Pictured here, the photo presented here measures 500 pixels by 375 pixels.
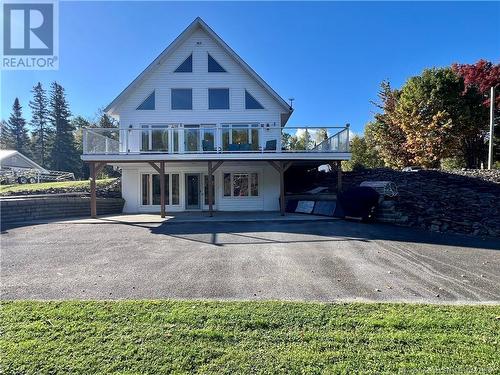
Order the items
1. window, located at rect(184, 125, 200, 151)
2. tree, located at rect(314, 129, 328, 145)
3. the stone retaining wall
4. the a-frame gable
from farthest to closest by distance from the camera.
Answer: the a-frame gable → tree, located at rect(314, 129, 328, 145) → window, located at rect(184, 125, 200, 151) → the stone retaining wall

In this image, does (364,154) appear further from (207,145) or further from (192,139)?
(192,139)

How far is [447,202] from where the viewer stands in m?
12.4

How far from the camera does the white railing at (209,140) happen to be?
14094mm

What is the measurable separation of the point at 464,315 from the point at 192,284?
372 centimetres

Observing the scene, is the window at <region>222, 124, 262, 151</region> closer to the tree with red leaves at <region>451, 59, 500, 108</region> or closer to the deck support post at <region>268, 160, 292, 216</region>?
the deck support post at <region>268, 160, 292, 216</region>

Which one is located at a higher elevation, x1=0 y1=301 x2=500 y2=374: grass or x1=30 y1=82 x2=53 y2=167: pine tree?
x1=30 y1=82 x2=53 y2=167: pine tree

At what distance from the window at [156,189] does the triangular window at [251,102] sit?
5191 millimetres

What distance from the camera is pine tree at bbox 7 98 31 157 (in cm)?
5894

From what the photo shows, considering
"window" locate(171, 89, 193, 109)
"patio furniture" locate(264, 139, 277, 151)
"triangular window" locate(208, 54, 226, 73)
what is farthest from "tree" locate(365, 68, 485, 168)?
"window" locate(171, 89, 193, 109)

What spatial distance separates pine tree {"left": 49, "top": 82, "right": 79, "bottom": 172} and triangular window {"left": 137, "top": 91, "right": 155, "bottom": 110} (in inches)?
1496

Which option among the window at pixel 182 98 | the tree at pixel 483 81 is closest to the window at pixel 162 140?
the window at pixel 182 98

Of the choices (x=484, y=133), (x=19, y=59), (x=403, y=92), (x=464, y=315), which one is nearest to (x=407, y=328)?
(x=464, y=315)

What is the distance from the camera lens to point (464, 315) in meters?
3.96

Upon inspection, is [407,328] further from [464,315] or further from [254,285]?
[254,285]
